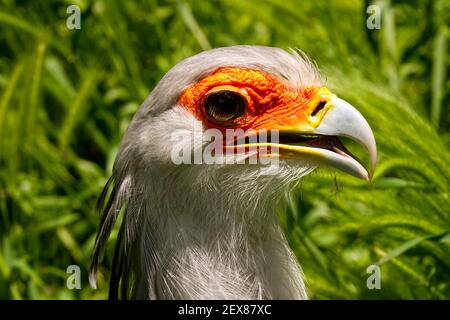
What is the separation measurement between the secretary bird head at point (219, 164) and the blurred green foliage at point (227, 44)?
1.39ft

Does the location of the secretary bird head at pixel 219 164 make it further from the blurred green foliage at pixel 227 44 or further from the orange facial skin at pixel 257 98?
the blurred green foliage at pixel 227 44

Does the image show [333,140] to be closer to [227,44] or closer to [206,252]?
[206,252]

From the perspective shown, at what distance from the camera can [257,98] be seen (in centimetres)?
264

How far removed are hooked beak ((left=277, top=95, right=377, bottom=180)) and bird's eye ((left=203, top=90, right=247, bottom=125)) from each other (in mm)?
134

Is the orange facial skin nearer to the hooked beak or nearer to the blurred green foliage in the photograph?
the hooked beak

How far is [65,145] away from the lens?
4000 millimetres

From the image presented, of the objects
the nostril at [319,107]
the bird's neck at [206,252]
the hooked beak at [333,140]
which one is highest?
the nostril at [319,107]

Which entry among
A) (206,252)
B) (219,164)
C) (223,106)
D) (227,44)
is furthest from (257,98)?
(227,44)

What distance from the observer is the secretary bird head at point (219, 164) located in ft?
8.57

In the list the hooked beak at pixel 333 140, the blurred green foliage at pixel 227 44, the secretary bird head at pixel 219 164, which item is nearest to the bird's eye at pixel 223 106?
the secretary bird head at pixel 219 164

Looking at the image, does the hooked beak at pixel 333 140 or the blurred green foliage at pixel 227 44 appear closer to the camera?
the hooked beak at pixel 333 140

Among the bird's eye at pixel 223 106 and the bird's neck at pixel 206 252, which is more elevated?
the bird's eye at pixel 223 106

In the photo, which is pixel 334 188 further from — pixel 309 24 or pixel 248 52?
pixel 309 24

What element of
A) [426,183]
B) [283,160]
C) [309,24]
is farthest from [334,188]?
[309,24]
